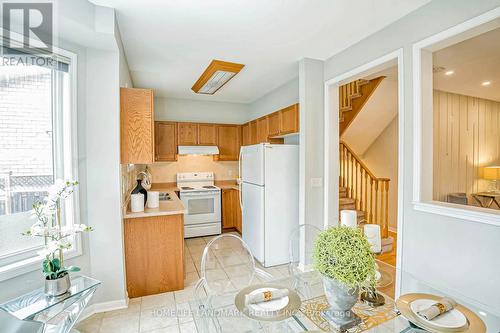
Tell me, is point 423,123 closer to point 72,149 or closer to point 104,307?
point 72,149

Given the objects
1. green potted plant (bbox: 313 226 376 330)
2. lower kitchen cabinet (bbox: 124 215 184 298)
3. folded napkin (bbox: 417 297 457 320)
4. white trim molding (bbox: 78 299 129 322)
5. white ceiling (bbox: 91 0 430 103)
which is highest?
white ceiling (bbox: 91 0 430 103)

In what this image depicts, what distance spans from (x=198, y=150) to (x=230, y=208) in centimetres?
135

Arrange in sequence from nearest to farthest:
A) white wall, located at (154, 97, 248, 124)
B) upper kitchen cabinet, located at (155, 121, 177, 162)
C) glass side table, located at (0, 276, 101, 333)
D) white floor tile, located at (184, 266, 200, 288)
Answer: glass side table, located at (0, 276, 101, 333), white floor tile, located at (184, 266, 200, 288), upper kitchen cabinet, located at (155, 121, 177, 162), white wall, located at (154, 97, 248, 124)

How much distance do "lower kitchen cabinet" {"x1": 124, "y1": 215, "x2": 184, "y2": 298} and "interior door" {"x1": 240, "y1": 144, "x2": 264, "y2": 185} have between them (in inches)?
47.6

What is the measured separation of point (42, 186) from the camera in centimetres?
199

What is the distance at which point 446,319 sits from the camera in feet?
3.67

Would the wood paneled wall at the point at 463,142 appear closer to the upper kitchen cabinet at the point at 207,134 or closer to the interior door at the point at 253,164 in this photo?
the interior door at the point at 253,164

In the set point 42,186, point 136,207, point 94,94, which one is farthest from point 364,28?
point 42,186

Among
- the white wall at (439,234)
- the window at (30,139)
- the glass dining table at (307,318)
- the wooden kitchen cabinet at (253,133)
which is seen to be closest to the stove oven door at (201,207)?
the wooden kitchen cabinet at (253,133)

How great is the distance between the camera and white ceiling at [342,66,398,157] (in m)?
3.84

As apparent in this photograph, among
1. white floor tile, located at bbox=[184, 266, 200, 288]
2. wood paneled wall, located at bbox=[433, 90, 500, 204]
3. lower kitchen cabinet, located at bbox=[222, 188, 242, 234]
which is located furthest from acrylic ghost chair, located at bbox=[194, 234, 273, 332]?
wood paneled wall, located at bbox=[433, 90, 500, 204]

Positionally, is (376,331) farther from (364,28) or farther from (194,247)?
(194,247)

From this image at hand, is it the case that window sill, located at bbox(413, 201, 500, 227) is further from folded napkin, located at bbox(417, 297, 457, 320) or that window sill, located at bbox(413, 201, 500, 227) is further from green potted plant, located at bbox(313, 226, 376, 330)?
green potted plant, located at bbox(313, 226, 376, 330)

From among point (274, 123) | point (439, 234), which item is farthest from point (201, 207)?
point (439, 234)
